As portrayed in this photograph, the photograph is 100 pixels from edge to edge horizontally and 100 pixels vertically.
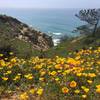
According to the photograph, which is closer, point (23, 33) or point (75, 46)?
point (23, 33)

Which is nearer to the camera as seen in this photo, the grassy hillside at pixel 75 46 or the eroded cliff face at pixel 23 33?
the grassy hillside at pixel 75 46

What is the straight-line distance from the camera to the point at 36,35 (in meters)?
49.8

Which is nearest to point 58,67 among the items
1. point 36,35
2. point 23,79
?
point 23,79

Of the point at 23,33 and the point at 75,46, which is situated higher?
the point at 23,33

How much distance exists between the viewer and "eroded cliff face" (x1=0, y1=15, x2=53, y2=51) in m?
45.1

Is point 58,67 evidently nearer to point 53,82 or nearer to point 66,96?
point 53,82

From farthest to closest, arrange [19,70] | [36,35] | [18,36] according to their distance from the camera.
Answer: [36,35] → [18,36] → [19,70]

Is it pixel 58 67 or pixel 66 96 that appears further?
pixel 58 67

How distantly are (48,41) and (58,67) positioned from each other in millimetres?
44065

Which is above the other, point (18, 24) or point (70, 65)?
point (70, 65)

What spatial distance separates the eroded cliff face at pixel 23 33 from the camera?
4506 cm

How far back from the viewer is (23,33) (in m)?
48.3

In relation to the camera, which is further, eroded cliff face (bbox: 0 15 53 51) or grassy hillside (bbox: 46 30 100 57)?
eroded cliff face (bbox: 0 15 53 51)

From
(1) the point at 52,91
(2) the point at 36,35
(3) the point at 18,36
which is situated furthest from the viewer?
(2) the point at 36,35
